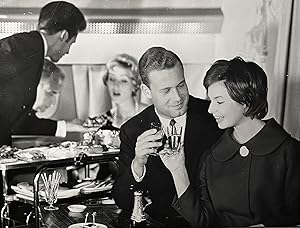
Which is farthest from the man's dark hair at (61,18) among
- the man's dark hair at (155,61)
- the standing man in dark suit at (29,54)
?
the man's dark hair at (155,61)

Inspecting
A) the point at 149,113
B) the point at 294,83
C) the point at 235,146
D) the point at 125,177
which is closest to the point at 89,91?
the point at 149,113

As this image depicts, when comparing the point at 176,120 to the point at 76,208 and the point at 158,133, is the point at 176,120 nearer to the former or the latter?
the point at 158,133

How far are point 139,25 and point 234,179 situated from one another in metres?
0.65

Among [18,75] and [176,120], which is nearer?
[18,75]

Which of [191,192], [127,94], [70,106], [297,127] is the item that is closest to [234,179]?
[191,192]

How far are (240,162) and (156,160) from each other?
309 mm

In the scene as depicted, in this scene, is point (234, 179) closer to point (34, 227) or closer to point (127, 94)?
point (127, 94)

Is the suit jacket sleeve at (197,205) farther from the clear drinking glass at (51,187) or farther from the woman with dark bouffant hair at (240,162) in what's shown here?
the clear drinking glass at (51,187)

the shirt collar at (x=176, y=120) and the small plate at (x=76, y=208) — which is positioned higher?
the shirt collar at (x=176, y=120)

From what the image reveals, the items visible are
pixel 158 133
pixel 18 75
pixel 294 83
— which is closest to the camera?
pixel 18 75

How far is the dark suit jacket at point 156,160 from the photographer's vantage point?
2.23 m

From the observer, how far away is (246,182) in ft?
7.48

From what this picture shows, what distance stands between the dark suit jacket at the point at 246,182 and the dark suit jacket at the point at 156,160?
5 cm

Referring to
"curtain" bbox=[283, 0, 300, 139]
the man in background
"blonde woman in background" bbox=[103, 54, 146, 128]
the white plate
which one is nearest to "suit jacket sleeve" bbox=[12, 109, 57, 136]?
the man in background
